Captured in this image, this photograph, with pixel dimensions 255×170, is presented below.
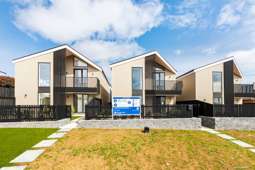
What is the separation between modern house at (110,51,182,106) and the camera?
2230 cm

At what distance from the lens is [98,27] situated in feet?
64.5

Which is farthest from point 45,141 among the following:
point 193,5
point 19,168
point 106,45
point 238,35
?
point 106,45

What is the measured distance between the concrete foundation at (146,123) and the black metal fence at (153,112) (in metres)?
0.54

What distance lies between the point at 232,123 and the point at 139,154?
11.6 meters

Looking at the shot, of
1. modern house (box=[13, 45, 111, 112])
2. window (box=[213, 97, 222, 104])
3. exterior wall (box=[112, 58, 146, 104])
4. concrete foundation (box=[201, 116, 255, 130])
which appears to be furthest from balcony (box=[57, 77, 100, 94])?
window (box=[213, 97, 222, 104])

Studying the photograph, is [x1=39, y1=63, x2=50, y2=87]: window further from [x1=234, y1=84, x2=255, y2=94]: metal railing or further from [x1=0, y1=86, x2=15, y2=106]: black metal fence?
[x1=234, y1=84, x2=255, y2=94]: metal railing

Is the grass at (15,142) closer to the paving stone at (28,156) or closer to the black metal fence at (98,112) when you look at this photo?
the paving stone at (28,156)

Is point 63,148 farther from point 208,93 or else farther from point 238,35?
point 208,93

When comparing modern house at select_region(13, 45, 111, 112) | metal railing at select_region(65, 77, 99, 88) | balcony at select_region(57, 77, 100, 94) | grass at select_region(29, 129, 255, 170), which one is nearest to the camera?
grass at select_region(29, 129, 255, 170)

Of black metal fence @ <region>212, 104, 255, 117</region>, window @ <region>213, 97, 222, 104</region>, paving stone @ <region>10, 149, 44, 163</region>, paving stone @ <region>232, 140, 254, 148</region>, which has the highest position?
window @ <region>213, 97, 222, 104</region>

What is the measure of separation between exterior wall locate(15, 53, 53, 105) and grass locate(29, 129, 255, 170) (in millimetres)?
12643

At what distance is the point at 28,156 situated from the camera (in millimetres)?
7938

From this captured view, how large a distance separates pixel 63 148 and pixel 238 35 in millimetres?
17554

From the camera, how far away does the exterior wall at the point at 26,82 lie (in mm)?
21609
